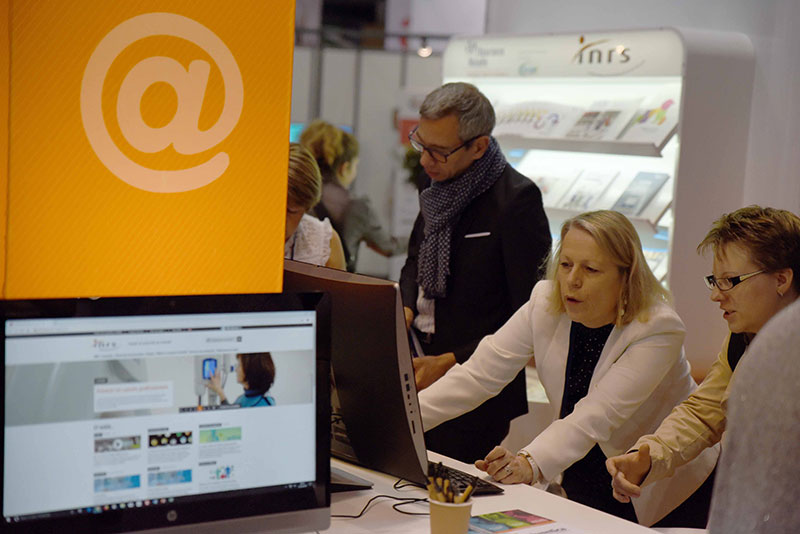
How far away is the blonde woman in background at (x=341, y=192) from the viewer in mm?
4520

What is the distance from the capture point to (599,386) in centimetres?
242

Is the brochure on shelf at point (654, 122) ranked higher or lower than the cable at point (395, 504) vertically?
higher

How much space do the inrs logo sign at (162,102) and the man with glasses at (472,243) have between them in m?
1.30

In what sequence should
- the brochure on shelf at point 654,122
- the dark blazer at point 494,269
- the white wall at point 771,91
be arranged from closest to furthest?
1. the dark blazer at point 494,269
2. the white wall at point 771,91
3. the brochure on shelf at point 654,122

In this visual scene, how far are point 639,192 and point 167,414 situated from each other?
363 centimetres

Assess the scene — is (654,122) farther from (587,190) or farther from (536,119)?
(536,119)

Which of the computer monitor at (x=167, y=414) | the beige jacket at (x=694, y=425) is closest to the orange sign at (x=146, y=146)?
the computer monitor at (x=167, y=414)

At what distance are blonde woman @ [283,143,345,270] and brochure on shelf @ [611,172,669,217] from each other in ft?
5.67

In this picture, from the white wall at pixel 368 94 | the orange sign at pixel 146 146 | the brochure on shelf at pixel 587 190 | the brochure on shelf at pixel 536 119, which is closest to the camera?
the orange sign at pixel 146 146

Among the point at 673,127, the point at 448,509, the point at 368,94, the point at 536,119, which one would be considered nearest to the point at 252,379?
the point at 448,509

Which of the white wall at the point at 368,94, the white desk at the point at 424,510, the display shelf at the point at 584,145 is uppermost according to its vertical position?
the white wall at the point at 368,94

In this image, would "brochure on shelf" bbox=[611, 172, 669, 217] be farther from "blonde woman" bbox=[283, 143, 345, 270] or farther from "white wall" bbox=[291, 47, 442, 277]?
"white wall" bbox=[291, 47, 442, 277]

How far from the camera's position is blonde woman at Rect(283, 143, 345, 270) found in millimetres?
3164

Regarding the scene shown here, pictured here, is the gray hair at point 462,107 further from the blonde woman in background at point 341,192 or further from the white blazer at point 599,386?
the blonde woman in background at point 341,192
